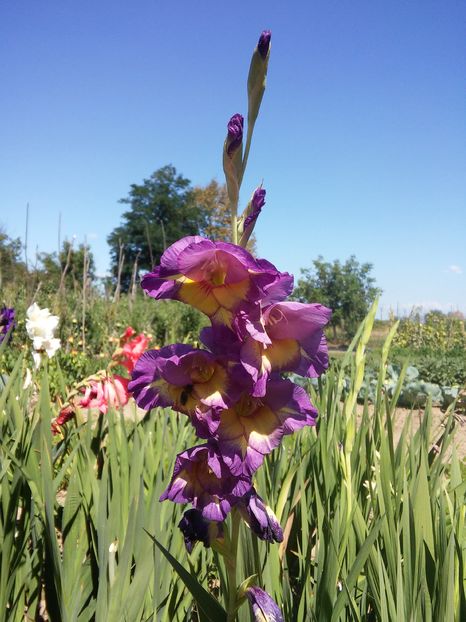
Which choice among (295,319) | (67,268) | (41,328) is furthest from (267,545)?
(67,268)

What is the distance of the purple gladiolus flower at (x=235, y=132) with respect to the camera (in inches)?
28.4

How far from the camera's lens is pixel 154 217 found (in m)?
36.4

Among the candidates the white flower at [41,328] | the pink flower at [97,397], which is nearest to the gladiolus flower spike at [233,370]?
the pink flower at [97,397]

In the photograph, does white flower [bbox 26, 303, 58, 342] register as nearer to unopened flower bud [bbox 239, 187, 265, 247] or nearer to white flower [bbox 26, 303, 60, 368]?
white flower [bbox 26, 303, 60, 368]

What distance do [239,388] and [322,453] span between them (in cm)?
84

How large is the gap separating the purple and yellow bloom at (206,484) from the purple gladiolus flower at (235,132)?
470 millimetres

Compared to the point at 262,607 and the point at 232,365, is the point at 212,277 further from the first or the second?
the point at 262,607

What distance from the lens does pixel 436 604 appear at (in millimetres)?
877

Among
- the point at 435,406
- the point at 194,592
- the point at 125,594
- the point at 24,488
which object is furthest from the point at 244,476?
the point at 435,406

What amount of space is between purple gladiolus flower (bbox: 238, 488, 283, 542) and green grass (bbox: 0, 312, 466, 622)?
122mm

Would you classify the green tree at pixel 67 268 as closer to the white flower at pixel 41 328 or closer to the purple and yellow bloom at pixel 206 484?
the white flower at pixel 41 328

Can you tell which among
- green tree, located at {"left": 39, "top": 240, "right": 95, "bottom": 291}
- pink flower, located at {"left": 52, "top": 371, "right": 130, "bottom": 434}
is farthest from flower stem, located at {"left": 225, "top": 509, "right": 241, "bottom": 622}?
green tree, located at {"left": 39, "top": 240, "right": 95, "bottom": 291}

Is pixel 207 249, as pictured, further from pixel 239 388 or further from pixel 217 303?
pixel 239 388

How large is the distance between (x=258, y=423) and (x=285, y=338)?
0.43 feet
